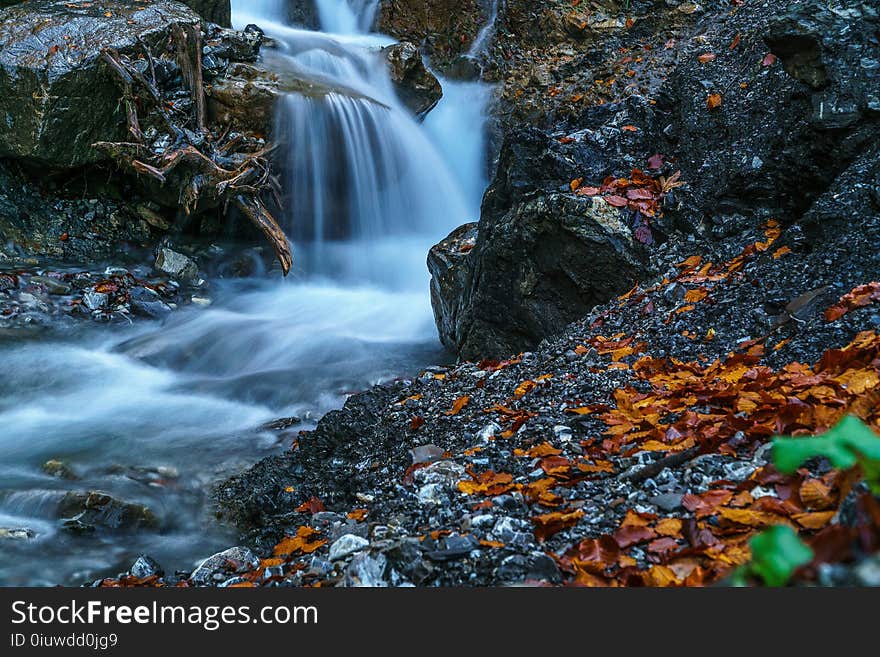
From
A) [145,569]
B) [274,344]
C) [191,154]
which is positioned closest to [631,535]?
[145,569]

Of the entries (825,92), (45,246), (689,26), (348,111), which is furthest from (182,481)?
(689,26)

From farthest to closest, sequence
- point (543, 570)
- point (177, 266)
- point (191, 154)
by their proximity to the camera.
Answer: point (177, 266), point (191, 154), point (543, 570)

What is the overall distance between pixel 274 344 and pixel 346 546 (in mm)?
5235

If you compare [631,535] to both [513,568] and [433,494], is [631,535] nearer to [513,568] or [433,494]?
[513,568]

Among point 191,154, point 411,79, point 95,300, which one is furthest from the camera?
point 411,79

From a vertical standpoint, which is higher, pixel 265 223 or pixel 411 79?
pixel 411 79

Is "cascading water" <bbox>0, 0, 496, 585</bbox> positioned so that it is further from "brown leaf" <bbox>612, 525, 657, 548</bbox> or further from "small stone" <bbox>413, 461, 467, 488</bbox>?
"brown leaf" <bbox>612, 525, 657, 548</bbox>

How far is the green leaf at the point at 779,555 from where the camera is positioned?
884 mm

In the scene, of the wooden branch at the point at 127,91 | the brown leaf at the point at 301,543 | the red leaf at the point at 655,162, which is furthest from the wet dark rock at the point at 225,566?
the wooden branch at the point at 127,91

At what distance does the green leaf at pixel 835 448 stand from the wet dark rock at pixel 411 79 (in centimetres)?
1037

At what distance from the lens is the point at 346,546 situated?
8.48ft

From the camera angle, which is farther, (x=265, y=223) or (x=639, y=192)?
(x=265, y=223)

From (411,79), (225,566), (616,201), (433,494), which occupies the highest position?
(411,79)

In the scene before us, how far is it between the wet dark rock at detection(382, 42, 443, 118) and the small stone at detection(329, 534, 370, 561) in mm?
9057
